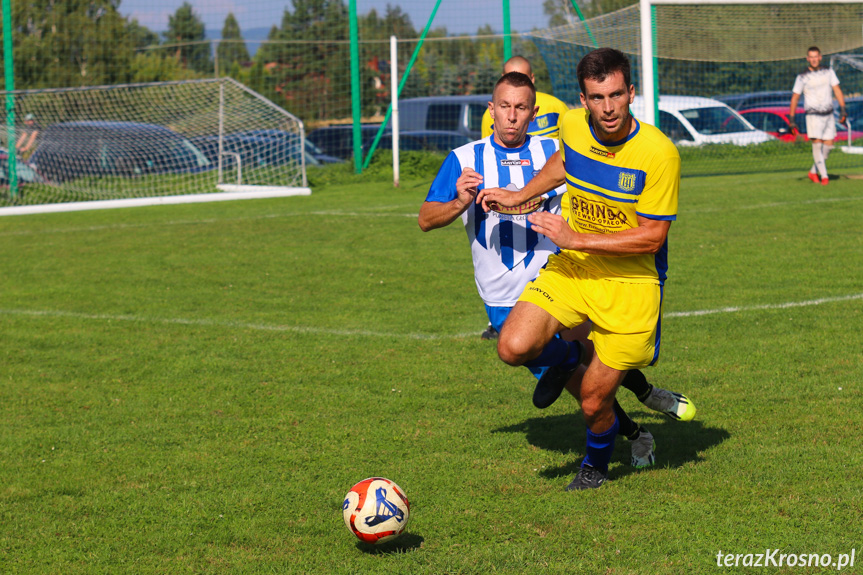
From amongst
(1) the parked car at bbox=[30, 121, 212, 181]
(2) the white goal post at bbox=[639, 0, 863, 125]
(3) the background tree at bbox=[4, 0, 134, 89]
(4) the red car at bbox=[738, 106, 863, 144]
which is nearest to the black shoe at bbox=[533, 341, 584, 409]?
(2) the white goal post at bbox=[639, 0, 863, 125]

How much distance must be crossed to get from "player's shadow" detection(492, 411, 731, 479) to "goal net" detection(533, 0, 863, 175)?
1267cm

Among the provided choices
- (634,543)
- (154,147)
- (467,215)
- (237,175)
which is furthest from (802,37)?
(634,543)

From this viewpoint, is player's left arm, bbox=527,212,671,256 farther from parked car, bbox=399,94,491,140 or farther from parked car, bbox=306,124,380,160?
parked car, bbox=306,124,380,160

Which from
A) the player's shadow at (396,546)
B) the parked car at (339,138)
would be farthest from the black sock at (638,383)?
the parked car at (339,138)

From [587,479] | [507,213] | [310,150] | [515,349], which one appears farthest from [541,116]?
[310,150]

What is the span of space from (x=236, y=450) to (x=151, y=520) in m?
0.92

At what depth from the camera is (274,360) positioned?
7039 millimetres

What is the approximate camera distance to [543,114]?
6906mm

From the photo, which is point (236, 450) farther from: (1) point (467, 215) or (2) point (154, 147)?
(2) point (154, 147)

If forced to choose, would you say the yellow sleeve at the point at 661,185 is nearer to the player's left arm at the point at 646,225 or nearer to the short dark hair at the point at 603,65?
the player's left arm at the point at 646,225

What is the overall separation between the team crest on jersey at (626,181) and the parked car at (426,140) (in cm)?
1786

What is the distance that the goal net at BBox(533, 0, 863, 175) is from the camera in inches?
718

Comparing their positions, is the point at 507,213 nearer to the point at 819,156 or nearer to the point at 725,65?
the point at 819,156

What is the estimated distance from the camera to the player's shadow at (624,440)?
4.79 metres
